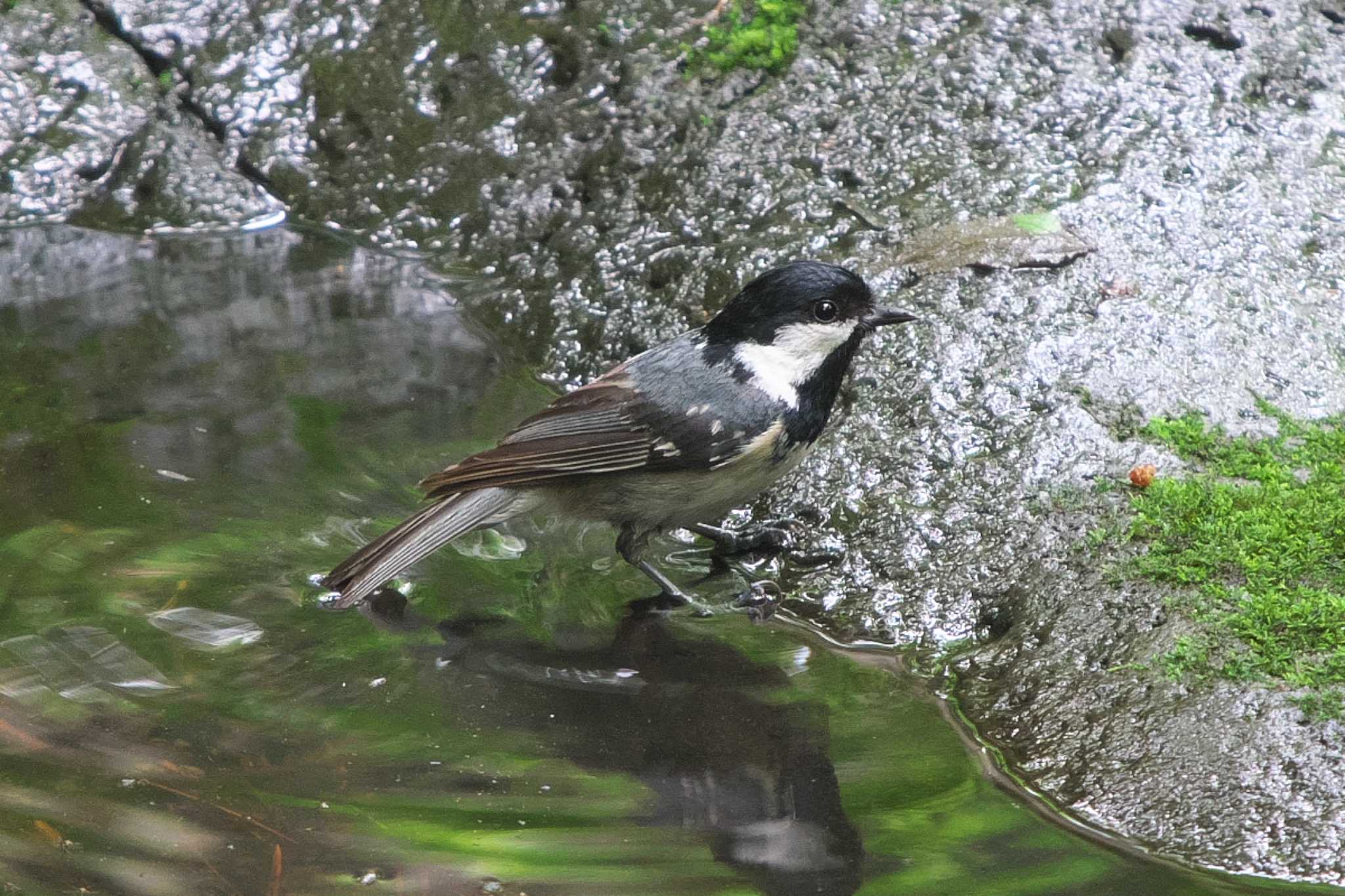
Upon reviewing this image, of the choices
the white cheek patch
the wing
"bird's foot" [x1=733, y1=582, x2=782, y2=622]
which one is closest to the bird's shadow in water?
"bird's foot" [x1=733, y1=582, x2=782, y2=622]

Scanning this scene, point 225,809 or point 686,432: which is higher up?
point 686,432

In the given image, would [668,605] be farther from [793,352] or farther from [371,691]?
[371,691]

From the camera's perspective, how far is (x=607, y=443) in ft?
12.9

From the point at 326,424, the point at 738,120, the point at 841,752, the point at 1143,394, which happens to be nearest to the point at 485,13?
the point at 738,120

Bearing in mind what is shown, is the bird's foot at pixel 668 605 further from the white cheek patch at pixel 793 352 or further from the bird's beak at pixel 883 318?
the bird's beak at pixel 883 318

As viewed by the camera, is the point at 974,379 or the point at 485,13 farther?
the point at 485,13

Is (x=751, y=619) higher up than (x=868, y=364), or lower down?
lower down

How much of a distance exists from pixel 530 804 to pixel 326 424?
2092 millimetres

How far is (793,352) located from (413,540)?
125 centimetres

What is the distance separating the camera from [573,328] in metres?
5.21

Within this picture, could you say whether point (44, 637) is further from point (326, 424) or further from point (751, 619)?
point (751, 619)

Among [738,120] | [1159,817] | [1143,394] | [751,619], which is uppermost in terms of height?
[738,120]

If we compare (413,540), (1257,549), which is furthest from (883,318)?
(413,540)

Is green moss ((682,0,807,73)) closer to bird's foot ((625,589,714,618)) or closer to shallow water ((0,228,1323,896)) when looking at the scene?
shallow water ((0,228,1323,896))
